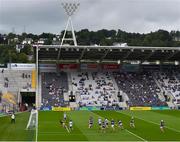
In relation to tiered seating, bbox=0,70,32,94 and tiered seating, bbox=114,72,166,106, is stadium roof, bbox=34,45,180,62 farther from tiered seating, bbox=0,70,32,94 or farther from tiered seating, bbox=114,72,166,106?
tiered seating, bbox=0,70,32,94

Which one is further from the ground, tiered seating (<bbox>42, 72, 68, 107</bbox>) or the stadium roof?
the stadium roof

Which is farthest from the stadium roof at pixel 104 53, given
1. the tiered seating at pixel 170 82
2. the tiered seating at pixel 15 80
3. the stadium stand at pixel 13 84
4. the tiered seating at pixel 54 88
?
the stadium stand at pixel 13 84

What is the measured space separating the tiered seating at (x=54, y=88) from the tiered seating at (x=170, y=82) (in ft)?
63.9

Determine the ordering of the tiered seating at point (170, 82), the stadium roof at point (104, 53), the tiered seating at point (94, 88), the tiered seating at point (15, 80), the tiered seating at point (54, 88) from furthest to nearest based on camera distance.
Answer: the tiered seating at point (170, 82) → the tiered seating at point (15, 80) → the tiered seating at point (94, 88) → the tiered seating at point (54, 88) → the stadium roof at point (104, 53)

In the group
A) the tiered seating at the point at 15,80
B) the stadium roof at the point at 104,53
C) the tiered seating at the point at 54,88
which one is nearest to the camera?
the stadium roof at the point at 104,53

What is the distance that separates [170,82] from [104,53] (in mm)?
16212

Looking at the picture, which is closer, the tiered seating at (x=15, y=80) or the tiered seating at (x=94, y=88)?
the tiered seating at (x=94, y=88)

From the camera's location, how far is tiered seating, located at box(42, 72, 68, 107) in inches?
3049

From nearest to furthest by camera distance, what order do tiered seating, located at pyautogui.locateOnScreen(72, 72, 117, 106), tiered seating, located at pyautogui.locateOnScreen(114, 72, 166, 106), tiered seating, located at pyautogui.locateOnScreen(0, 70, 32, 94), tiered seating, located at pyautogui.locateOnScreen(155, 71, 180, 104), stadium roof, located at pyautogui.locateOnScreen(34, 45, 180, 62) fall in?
stadium roof, located at pyautogui.locateOnScreen(34, 45, 180, 62) < tiered seating, located at pyautogui.locateOnScreen(72, 72, 117, 106) < tiered seating, located at pyautogui.locateOnScreen(114, 72, 166, 106) < tiered seating, located at pyautogui.locateOnScreen(0, 70, 32, 94) < tiered seating, located at pyautogui.locateOnScreen(155, 71, 180, 104)

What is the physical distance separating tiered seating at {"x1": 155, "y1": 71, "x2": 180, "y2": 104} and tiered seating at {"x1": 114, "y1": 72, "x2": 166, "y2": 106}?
5.56ft

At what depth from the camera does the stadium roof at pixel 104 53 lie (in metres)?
76.8

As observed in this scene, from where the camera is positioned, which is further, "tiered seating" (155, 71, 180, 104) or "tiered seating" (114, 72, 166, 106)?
"tiered seating" (155, 71, 180, 104)

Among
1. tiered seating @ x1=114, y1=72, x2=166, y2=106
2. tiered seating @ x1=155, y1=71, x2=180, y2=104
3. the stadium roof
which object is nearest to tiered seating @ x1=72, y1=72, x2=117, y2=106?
tiered seating @ x1=114, y1=72, x2=166, y2=106

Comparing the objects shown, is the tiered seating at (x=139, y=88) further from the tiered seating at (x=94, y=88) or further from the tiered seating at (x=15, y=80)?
the tiered seating at (x=15, y=80)
